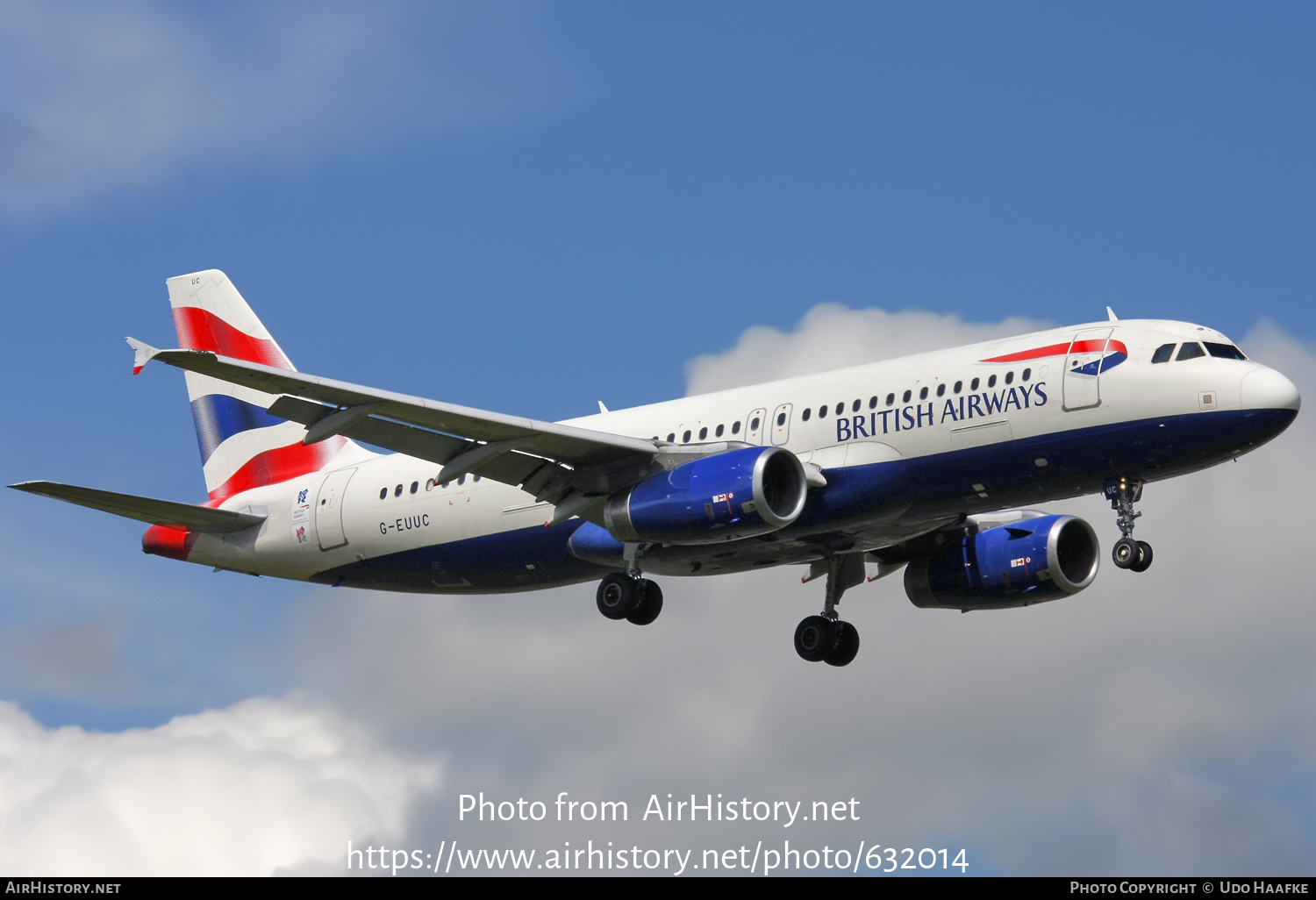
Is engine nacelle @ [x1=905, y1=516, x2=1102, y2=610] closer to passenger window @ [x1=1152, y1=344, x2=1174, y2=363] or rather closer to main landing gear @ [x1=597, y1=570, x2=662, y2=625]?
main landing gear @ [x1=597, y1=570, x2=662, y2=625]

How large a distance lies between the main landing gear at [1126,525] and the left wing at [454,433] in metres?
8.87

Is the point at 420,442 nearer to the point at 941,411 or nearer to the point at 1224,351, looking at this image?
the point at 941,411

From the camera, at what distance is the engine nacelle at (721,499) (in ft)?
109

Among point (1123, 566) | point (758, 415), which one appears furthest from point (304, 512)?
point (1123, 566)

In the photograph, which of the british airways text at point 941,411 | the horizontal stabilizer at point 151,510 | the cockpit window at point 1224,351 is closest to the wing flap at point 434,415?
the british airways text at point 941,411

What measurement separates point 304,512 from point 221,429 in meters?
4.80

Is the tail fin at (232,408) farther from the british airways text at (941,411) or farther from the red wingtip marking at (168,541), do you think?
the british airways text at (941,411)

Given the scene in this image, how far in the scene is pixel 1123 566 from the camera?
108 feet

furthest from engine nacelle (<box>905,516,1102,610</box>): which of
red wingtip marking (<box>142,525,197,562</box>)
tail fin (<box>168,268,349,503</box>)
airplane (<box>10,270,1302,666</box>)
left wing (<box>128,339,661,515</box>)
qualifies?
red wingtip marking (<box>142,525,197,562</box>)

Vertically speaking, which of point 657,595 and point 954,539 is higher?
point 954,539

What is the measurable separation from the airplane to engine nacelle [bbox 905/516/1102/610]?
5 centimetres

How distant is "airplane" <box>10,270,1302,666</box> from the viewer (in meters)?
32.5

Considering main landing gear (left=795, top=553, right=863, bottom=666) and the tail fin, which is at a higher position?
the tail fin
